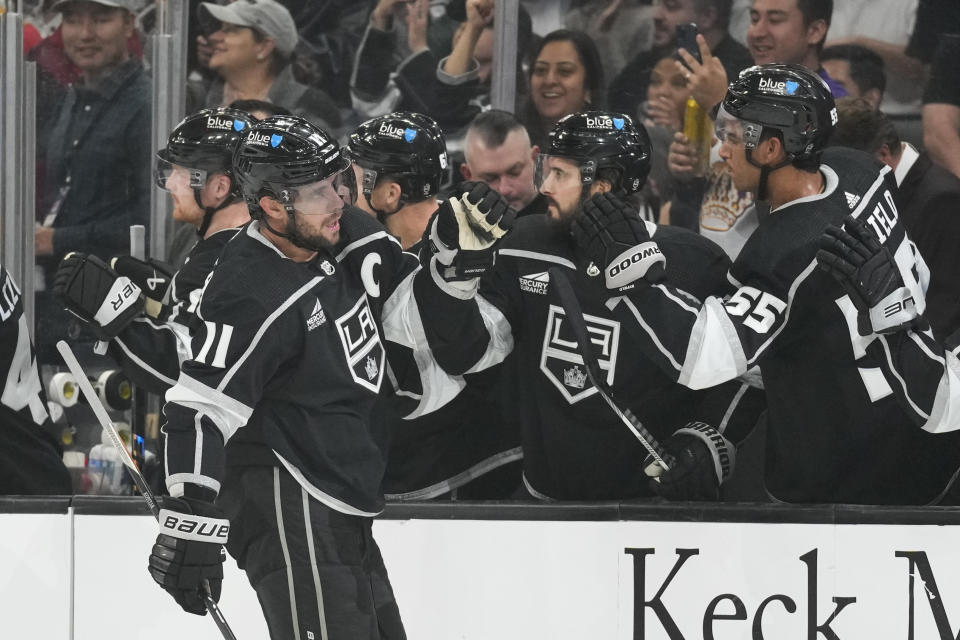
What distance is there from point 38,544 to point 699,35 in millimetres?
2598

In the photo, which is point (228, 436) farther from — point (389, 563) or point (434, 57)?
point (434, 57)

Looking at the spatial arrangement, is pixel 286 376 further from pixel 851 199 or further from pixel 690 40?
pixel 690 40

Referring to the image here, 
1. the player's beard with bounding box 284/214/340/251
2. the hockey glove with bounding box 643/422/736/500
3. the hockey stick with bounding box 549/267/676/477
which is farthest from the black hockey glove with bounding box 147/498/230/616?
the hockey glove with bounding box 643/422/736/500

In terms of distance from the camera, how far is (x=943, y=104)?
15.0 ft

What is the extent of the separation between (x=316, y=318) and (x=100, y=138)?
219 cm

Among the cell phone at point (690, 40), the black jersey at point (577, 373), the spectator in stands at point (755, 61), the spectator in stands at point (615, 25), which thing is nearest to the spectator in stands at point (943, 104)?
the spectator in stands at point (755, 61)

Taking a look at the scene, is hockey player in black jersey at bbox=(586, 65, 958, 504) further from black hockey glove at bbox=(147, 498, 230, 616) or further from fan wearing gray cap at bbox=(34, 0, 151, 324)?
fan wearing gray cap at bbox=(34, 0, 151, 324)

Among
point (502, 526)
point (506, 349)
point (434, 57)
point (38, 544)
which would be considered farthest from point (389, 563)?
point (434, 57)

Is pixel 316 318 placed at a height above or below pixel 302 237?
below

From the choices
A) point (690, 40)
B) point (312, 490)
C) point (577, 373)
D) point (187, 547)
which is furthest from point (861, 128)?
point (187, 547)

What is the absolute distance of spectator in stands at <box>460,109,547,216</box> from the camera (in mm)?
4465

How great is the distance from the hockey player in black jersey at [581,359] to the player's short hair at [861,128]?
0.82 meters

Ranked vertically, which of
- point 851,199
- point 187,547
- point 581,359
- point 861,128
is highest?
point 861,128

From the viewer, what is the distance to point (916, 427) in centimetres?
342
